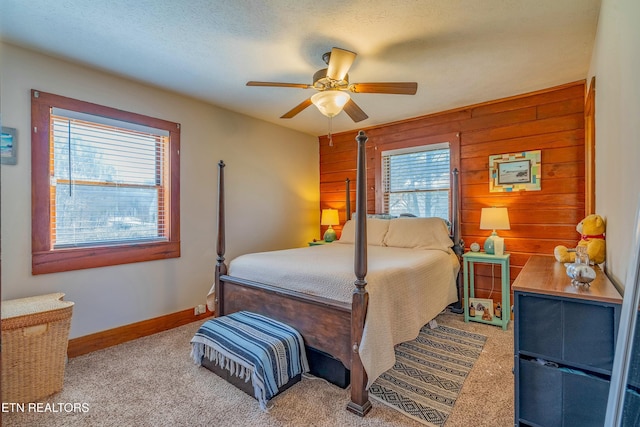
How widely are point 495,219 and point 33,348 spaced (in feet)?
12.9

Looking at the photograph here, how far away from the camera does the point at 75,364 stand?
8.68 feet

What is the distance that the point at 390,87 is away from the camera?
2455 mm

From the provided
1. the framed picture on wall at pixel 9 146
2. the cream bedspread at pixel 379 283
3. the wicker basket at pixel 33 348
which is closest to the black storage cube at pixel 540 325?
the cream bedspread at pixel 379 283

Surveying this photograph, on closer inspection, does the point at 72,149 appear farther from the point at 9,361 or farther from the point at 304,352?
the point at 304,352

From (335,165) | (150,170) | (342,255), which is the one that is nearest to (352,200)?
(335,165)

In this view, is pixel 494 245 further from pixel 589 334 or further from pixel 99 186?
pixel 99 186

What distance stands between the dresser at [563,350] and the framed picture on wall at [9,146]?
3449 mm

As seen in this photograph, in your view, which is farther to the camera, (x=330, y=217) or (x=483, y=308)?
(x=330, y=217)

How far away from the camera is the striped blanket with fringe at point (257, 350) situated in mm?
2115

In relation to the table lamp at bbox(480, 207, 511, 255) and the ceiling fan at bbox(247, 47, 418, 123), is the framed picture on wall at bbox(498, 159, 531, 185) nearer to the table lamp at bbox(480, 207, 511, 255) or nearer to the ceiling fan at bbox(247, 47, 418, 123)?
the table lamp at bbox(480, 207, 511, 255)

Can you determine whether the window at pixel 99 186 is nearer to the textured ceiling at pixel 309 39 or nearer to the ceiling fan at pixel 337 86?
the textured ceiling at pixel 309 39

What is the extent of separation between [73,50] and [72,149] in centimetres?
78

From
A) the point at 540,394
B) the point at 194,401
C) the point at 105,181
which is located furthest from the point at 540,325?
the point at 105,181

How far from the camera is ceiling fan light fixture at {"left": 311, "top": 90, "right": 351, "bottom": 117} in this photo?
2.56 metres
